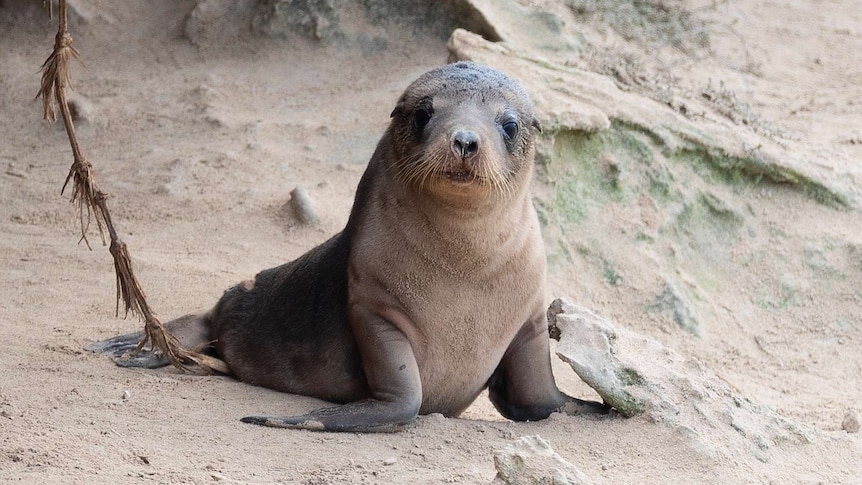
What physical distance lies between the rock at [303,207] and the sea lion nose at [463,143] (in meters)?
2.94

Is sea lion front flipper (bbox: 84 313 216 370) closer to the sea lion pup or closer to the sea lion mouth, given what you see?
the sea lion pup

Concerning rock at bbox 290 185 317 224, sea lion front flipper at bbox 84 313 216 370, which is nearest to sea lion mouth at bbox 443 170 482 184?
sea lion front flipper at bbox 84 313 216 370

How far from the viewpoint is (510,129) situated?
15.4 feet

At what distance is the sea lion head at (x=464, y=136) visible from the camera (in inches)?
171

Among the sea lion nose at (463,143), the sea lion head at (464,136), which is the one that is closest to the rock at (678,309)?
the sea lion head at (464,136)

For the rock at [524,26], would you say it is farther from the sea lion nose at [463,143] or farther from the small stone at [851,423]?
the sea lion nose at [463,143]

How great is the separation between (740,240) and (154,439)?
15.3 feet

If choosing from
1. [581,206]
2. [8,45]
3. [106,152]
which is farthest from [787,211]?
[8,45]

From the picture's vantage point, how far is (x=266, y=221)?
23.8 ft

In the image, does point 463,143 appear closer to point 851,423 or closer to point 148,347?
point 148,347

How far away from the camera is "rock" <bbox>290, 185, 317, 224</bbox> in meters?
7.10

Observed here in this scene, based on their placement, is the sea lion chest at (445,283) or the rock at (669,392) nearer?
the rock at (669,392)

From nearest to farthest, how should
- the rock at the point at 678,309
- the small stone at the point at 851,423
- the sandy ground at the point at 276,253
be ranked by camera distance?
the sandy ground at the point at 276,253 < the small stone at the point at 851,423 < the rock at the point at 678,309

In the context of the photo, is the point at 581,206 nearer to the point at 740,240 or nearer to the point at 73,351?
the point at 740,240
